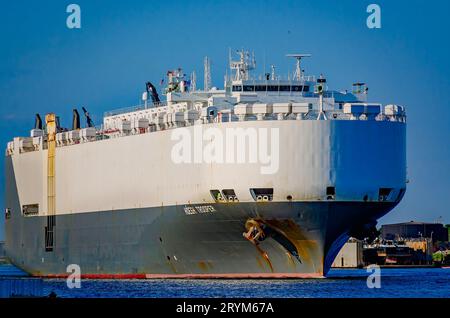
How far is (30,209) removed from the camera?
8775 cm

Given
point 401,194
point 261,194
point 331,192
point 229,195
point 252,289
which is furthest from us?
point 401,194

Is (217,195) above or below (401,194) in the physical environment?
above

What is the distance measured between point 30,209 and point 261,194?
27557mm

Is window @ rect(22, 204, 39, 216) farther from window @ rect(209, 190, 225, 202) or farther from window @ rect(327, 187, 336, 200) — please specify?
window @ rect(327, 187, 336, 200)

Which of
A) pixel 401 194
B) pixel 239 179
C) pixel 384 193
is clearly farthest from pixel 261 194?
pixel 401 194

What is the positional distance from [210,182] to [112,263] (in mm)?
12673

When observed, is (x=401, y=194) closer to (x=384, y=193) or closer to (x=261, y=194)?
(x=384, y=193)

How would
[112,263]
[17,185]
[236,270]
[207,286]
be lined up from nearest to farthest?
[207,286] < [236,270] < [112,263] < [17,185]

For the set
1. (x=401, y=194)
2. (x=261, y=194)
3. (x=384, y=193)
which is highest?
(x=261, y=194)

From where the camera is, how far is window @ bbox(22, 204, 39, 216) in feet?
285

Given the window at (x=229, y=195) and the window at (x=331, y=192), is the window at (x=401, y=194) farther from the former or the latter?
the window at (x=229, y=195)
